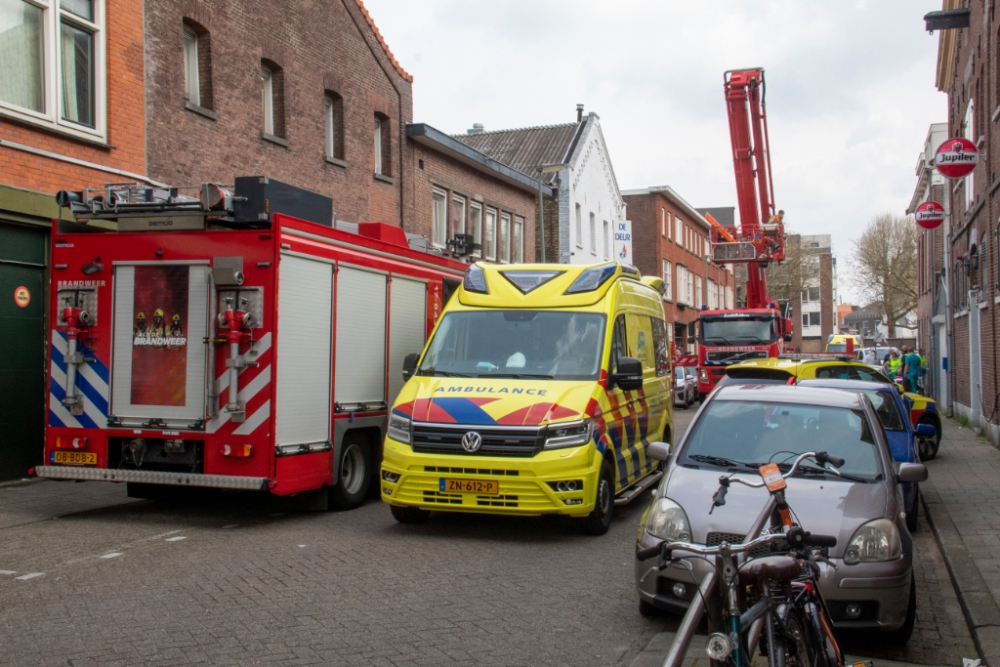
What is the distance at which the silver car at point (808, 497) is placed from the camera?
17.8 feet

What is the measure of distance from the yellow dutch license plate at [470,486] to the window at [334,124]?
13.0 metres

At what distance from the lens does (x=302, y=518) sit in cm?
962

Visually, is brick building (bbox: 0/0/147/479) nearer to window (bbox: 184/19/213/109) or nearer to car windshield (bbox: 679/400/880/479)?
window (bbox: 184/19/213/109)

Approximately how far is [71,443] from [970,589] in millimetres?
8019

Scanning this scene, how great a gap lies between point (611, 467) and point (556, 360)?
1158 mm

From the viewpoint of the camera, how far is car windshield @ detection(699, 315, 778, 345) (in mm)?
27422

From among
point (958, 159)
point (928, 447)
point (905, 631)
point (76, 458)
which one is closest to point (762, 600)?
point (905, 631)

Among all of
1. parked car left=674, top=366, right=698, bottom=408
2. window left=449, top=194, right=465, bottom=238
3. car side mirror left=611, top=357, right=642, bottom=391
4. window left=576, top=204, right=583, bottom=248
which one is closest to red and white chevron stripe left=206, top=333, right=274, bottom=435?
car side mirror left=611, top=357, right=642, bottom=391

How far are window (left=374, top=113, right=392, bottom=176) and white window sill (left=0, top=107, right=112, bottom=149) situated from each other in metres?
9.36

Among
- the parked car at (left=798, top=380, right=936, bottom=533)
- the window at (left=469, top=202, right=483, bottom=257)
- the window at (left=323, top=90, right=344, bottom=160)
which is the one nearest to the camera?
the parked car at (left=798, top=380, right=936, bottom=533)

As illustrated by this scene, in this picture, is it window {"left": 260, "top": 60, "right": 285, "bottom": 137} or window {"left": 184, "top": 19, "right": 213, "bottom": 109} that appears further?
window {"left": 260, "top": 60, "right": 285, "bottom": 137}

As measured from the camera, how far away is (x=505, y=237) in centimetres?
3044

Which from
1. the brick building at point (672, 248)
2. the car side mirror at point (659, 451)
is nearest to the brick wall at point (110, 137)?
the car side mirror at point (659, 451)

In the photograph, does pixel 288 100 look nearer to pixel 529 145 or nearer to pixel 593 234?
pixel 529 145
